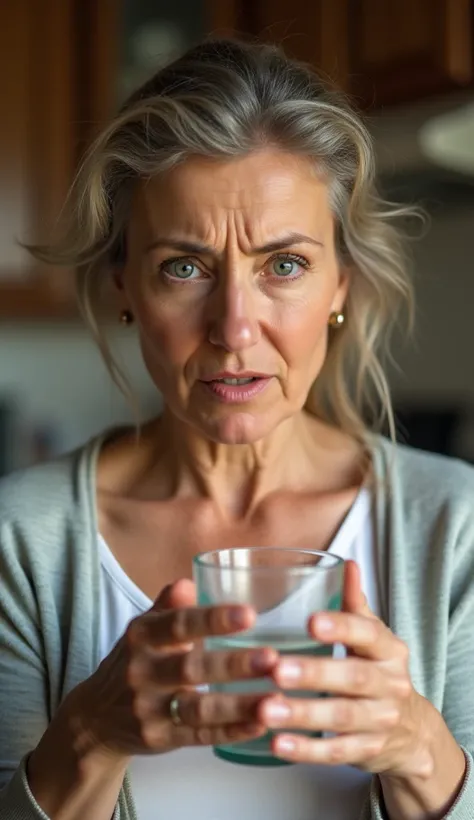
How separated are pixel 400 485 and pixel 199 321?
0.32 meters

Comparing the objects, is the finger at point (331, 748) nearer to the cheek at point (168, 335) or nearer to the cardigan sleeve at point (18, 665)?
the cardigan sleeve at point (18, 665)

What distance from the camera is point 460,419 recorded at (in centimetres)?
247

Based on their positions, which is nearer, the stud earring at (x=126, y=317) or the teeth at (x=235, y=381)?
the teeth at (x=235, y=381)

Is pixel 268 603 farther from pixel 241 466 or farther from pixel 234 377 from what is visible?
pixel 241 466

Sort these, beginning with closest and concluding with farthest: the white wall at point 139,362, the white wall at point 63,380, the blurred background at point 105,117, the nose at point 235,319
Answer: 1. the nose at point 235,319
2. the blurred background at point 105,117
3. the white wall at point 139,362
4. the white wall at point 63,380

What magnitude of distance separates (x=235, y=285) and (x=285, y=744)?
19.7 inches

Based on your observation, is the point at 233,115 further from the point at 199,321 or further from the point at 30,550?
the point at 30,550

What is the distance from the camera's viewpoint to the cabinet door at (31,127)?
264cm

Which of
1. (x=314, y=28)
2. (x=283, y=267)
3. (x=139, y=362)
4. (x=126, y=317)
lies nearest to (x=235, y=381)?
(x=283, y=267)

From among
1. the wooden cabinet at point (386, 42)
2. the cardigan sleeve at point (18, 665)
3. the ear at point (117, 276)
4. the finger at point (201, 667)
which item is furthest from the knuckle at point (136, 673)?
the wooden cabinet at point (386, 42)

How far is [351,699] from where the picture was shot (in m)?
0.77

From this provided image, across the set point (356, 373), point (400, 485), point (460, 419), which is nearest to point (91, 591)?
point (400, 485)

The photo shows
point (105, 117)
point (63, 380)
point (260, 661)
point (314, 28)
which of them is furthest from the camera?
point (63, 380)

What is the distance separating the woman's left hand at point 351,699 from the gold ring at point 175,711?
0.26 feet
